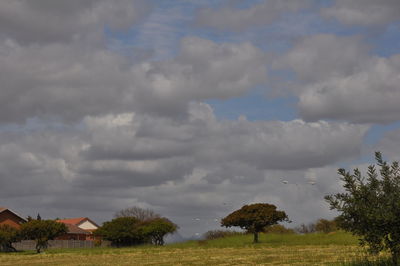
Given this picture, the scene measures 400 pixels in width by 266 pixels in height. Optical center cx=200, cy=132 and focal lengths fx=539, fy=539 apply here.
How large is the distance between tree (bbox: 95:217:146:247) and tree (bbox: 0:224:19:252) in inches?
729

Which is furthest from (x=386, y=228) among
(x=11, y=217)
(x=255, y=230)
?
(x=11, y=217)

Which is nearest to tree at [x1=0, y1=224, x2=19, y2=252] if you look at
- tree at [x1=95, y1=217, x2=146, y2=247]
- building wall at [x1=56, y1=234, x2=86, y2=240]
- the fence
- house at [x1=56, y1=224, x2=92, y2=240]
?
the fence

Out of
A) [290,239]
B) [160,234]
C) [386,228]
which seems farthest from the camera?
[160,234]

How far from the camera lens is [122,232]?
11188 cm

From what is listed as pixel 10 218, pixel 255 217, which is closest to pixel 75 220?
pixel 10 218

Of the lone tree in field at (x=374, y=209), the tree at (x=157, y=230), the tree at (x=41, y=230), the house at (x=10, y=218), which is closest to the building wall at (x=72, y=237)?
the house at (x=10, y=218)

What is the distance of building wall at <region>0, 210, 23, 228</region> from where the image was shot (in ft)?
401

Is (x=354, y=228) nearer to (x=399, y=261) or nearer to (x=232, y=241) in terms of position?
(x=399, y=261)

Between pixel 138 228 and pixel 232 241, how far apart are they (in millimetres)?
34014

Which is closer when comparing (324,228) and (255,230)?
(255,230)

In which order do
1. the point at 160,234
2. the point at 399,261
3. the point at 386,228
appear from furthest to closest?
the point at 160,234, the point at 399,261, the point at 386,228

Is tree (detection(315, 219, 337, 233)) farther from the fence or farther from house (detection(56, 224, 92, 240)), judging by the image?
house (detection(56, 224, 92, 240))

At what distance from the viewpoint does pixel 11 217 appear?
123938 millimetres

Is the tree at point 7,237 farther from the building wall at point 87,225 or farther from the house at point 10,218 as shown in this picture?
the building wall at point 87,225
